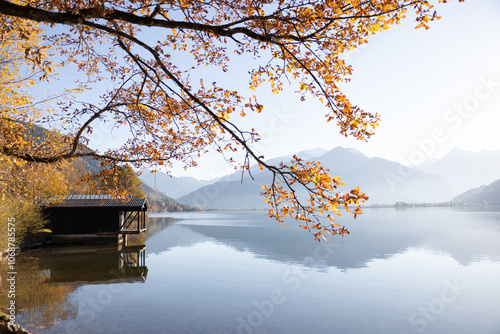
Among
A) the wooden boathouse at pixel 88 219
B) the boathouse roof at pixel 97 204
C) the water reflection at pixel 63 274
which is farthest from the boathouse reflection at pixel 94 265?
the boathouse roof at pixel 97 204

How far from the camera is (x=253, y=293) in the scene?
1662 cm

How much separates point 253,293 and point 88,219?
2088 centimetres

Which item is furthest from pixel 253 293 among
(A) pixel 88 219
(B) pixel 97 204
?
(A) pixel 88 219

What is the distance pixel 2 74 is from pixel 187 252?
81.4 ft

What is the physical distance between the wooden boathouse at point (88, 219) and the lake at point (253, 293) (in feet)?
6.97

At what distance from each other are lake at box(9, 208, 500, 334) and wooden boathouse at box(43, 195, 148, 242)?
6.97ft

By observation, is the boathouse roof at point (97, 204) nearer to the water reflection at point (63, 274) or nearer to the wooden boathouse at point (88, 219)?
the wooden boathouse at point (88, 219)

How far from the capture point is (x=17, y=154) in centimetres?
674

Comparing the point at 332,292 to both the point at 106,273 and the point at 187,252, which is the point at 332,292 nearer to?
the point at 106,273

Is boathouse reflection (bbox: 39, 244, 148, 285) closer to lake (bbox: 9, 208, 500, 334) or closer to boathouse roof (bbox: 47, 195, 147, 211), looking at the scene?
lake (bbox: 9, 208, 500, 334)

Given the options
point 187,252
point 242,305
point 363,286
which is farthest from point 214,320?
point 187,252

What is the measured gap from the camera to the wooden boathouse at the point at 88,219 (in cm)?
2873

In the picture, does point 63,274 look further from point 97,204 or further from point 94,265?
point 97,204

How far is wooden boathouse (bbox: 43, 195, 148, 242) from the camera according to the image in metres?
28.7
